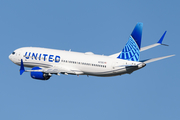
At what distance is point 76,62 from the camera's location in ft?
258

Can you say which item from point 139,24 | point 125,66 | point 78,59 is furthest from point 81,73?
point 139,24

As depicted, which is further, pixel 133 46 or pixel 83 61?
pixel 83 61

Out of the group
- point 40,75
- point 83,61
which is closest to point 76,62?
point 83,61

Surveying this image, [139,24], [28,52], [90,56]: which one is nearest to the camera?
[139,24]

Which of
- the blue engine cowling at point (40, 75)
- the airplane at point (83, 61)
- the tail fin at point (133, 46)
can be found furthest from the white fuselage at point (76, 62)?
the blue engine cowling at point (40, 75)

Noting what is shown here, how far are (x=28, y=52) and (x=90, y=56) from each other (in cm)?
1350

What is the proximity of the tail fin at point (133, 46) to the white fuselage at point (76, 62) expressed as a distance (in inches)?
37.2

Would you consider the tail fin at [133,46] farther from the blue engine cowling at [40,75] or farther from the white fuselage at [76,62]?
the blue engine cowling at [40,75]

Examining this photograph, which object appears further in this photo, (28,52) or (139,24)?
(28,52)

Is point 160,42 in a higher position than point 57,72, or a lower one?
higher

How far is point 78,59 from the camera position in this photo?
7862 cm

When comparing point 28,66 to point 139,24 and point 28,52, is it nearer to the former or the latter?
point 28,52

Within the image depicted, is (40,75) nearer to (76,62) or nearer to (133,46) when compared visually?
(76,62)

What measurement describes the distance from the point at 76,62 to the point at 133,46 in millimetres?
11478
